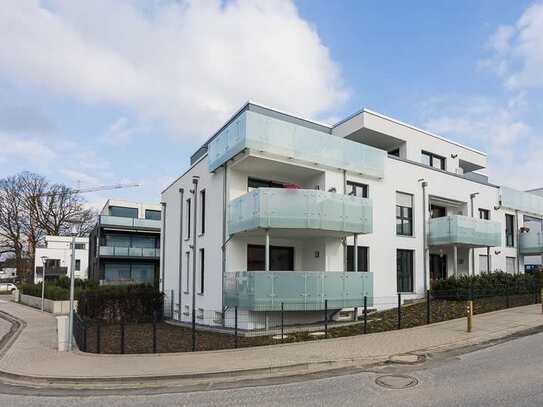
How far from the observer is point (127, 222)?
45.9 m

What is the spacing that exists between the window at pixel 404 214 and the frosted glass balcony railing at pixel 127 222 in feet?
103

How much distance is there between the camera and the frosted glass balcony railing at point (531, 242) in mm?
27406

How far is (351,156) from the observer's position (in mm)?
18672

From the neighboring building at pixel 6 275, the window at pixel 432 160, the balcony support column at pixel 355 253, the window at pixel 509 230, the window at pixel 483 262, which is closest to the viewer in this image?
the balcony support column at pixel 355 253

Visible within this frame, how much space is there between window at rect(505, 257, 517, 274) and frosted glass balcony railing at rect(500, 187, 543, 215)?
3161 mm

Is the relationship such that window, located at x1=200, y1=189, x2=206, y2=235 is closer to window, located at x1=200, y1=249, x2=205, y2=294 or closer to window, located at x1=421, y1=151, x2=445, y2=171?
window, located at x1=200, y1=249, x2=205, y2=294

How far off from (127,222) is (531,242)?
1408 inches

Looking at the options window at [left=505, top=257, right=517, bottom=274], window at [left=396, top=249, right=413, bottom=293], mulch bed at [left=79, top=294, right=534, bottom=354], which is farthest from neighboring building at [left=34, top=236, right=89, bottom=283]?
window at [left=505, top=257, right=517, bottom=274]

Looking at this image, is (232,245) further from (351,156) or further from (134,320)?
(134,320)

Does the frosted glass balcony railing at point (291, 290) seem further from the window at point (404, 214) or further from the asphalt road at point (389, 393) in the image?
the asphalt road at point (389, 393)

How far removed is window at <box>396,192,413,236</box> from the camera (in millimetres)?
21281

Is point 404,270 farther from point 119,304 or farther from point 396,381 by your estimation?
point 119,304

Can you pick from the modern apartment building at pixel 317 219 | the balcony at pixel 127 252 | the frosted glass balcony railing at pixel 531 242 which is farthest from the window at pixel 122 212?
the frosted glass balcony railing at pixel 531 242

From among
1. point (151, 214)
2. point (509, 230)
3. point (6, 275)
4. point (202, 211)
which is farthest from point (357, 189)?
point (6, 275)
